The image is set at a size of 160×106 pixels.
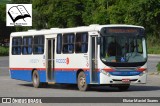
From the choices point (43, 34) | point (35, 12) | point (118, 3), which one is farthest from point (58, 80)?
point (35, 12)

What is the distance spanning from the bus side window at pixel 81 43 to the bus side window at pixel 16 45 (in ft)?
18.9

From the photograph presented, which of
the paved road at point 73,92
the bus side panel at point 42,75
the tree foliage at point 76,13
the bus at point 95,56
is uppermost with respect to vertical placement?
the tree foliage at point 76,13

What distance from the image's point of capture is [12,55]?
31375 millimetres

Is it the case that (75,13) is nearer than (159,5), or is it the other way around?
(159,5)

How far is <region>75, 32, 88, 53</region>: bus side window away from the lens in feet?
81.4

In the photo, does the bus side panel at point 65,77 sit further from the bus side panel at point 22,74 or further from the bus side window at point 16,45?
the bus side window at point 16,45

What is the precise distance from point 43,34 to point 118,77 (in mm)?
5732

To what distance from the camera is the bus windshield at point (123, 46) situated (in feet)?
78.7

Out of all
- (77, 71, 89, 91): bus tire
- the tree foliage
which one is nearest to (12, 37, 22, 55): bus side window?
(77, 71, 89, 91): bus tire

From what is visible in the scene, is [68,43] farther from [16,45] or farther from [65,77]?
[16,45]

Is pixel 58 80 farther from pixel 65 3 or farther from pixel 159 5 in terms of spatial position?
pixel 65 3

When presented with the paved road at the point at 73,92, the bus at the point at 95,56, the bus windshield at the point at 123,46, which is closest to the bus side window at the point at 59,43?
the bus at the point at 95,56

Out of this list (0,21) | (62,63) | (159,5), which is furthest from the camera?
(0,21)

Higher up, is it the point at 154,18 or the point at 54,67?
the point at 154,18
